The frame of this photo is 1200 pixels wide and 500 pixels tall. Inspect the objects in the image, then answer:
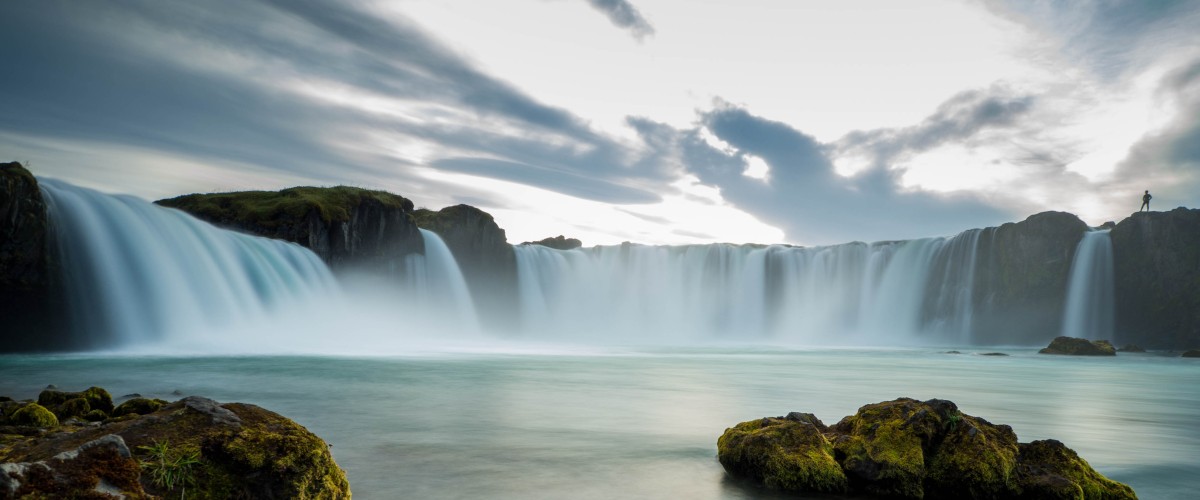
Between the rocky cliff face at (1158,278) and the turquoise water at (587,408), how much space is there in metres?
27.3

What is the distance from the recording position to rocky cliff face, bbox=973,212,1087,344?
175 feet

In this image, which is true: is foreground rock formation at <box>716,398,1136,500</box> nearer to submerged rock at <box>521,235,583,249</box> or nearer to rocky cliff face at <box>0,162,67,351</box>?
rocky cliff face at <box>0,162,67,351</box>

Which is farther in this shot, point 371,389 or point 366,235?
point 366,235

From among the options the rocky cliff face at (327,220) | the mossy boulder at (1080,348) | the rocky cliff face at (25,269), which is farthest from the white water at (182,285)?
the mossy boulder at (1080,348)

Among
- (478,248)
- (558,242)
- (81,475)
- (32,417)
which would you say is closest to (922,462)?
(81,475)

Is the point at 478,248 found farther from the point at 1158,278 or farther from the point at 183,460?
the point at 183,460

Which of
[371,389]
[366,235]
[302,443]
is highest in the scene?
[366,235]

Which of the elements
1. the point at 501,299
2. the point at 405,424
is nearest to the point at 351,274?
the point at 501,299

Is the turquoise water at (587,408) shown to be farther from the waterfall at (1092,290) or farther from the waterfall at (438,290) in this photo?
the waterfall at (1092,290)

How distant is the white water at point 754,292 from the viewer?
5872 centimetres

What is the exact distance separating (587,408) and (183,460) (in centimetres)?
961

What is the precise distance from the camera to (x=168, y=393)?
13.4 m

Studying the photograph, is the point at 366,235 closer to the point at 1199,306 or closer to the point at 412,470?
the point at 412,470

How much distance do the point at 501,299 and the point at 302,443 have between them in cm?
5920
